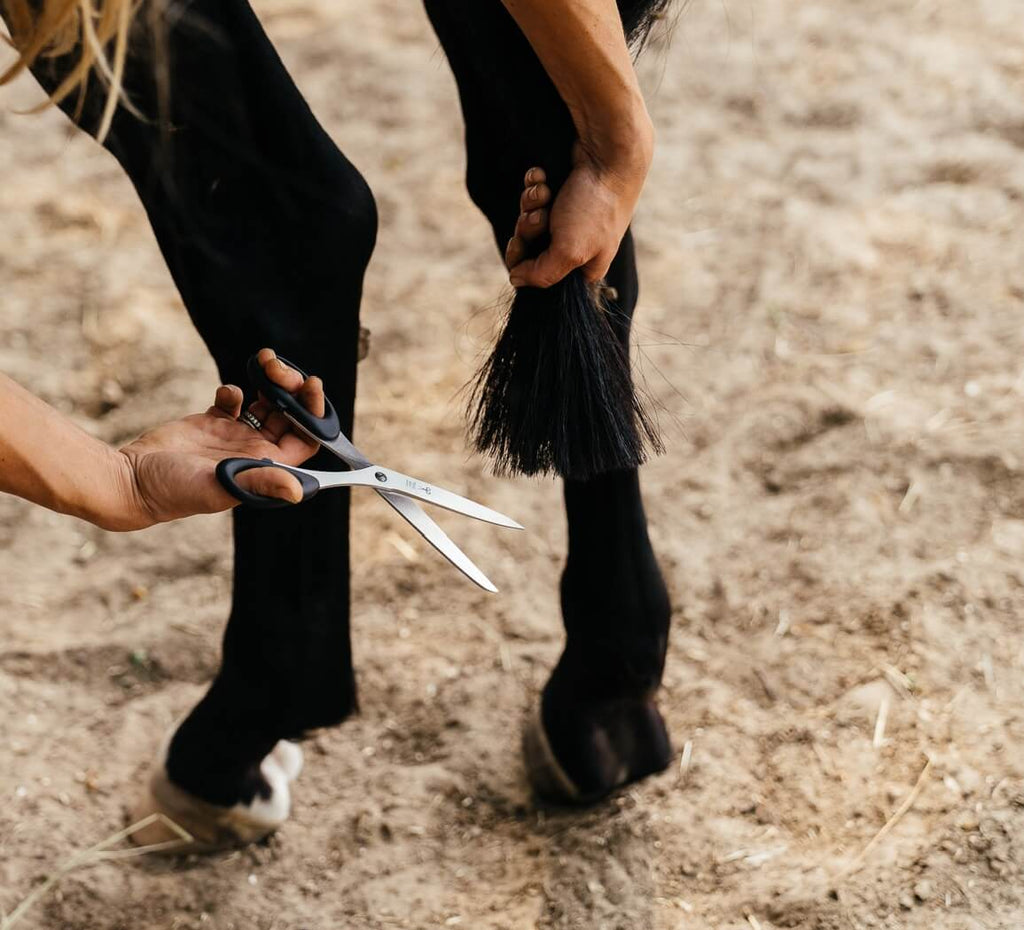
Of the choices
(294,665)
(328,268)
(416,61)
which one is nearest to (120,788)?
(294,665)

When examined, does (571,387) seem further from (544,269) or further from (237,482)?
(237,482)

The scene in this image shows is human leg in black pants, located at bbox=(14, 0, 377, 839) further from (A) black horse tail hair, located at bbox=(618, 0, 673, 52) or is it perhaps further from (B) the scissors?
(A) black horse tail hair, located at bbox=(618, 0, 673, 52)

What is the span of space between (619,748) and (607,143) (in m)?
0.63

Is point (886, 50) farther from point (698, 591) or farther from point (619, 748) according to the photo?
point (619, 748)

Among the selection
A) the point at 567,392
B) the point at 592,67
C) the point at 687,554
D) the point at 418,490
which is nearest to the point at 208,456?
the point at 418,490

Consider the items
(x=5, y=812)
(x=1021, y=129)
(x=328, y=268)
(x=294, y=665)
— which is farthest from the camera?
(x=1021, y=129)

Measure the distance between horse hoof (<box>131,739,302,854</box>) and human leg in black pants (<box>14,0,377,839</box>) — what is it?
0.35 ft

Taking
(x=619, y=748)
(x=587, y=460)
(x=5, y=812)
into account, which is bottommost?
(x=5, y=812)

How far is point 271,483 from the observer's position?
0.93m

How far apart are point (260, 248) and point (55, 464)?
0.95 ft

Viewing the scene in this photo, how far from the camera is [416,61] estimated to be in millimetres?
2607

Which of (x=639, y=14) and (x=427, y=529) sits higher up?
(x=639, y=14)

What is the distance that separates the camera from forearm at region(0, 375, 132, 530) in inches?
34.3

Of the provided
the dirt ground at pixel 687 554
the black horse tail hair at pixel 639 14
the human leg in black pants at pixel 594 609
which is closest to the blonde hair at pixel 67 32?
the human leg in black pants at pixel 594 609
